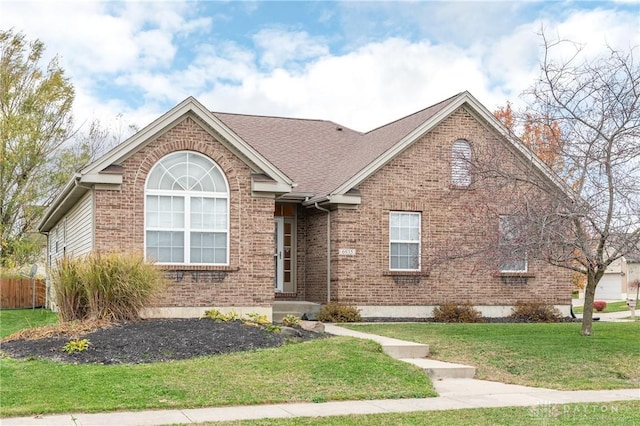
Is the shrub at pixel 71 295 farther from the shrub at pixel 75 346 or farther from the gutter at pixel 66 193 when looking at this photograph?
the gutter at pixel 66 193

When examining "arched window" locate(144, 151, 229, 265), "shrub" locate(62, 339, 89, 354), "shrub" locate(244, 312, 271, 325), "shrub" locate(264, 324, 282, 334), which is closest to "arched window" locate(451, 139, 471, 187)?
"arched window" locate(144, 151, 229, 265)

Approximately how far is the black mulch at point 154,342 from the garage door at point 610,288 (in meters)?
41.3

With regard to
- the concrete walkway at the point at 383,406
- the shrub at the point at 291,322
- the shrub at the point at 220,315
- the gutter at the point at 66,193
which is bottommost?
the concrete walkway at the point at 383,406

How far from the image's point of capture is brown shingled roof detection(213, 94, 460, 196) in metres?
21.8

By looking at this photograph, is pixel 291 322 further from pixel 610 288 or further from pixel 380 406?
pixel 610 288

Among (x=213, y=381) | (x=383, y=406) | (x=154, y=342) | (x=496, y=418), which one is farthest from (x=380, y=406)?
(x=154, y=342)

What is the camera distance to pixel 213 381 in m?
10.7

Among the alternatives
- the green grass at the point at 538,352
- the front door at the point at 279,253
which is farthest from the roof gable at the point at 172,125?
the green grass at the point at 538,352

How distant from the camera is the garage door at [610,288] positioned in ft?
169

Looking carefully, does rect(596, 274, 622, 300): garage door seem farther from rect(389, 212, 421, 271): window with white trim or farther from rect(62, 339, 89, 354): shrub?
rect(62, 339, 89, 354): shrub

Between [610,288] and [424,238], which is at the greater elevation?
[424,238]

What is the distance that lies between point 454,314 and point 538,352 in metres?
6.56

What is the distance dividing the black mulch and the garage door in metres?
41.3

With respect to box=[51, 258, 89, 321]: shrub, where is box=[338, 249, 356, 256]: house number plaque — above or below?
above
